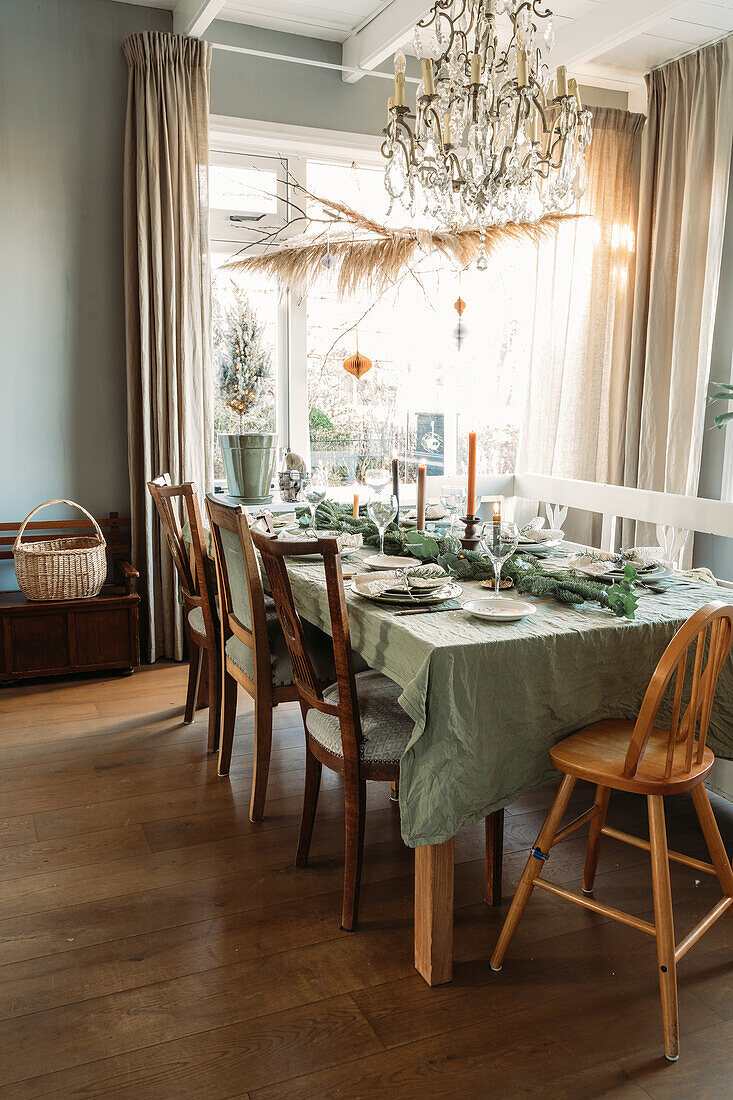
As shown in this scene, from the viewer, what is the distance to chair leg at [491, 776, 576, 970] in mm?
1787

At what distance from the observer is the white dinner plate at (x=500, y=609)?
6.24ft

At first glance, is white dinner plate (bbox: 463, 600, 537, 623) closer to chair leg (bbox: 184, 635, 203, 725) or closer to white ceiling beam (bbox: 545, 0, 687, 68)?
chair leg (bbox: 184, 635, 203, 725)

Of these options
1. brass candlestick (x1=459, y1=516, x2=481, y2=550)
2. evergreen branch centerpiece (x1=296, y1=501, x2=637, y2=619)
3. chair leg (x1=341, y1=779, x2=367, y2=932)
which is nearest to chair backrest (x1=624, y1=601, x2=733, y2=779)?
evergreen branch centerpiece (x1=296, y1=501, x2=637, y2=619)

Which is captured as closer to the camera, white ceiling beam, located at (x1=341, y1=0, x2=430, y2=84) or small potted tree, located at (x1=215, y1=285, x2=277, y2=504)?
white ceiling beam, located at (x1=341, y1=0, x2=430, y2=84)

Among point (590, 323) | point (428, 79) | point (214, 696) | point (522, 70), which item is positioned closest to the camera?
point (522, 70)

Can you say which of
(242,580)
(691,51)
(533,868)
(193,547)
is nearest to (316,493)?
(193,547)

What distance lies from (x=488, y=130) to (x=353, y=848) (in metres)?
1.99

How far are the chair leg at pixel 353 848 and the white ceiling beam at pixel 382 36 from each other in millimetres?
3218

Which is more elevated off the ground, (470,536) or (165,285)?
(165,285)

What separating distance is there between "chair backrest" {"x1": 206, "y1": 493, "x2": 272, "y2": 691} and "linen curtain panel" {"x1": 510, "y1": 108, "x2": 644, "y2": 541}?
9.01 ft

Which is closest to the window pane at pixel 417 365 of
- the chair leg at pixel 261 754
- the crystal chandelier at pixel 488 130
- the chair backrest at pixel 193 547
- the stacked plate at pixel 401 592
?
the chair backrest at pixel 193 547

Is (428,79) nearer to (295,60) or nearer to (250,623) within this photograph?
(250,623)

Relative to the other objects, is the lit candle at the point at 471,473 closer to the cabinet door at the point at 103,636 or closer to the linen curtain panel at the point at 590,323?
the cabinet door at the point at 103,636

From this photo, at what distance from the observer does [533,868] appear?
5.92 feet
